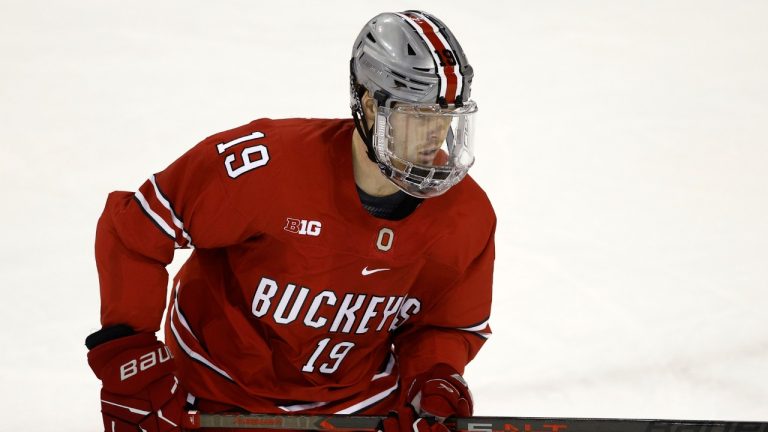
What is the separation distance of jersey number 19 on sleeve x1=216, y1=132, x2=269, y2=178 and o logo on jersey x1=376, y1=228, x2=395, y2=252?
0.92 feet

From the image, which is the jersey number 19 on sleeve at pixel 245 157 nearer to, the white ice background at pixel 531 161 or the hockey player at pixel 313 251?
the hockey player at pixel 313 251

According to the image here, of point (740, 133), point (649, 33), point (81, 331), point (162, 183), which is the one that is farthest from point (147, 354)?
point (649, 33)

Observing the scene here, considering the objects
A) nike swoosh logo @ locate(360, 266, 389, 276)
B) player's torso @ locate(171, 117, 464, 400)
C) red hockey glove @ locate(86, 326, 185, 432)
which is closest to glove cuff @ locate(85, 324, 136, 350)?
red hockey glove @ locate(86, 326, 185, 432)

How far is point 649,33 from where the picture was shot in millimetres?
5391

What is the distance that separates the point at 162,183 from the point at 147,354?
1.15 feet

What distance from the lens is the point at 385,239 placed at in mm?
2465

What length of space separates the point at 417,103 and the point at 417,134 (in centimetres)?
6

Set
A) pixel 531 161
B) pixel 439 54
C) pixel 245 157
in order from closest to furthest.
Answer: pixel 439 54 < pixel 245 157 < pixel 531 161

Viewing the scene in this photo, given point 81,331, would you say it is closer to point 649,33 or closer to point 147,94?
point 147,94

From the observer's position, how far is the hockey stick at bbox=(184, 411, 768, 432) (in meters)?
2.37

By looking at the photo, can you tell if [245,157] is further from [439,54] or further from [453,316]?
[453,316]

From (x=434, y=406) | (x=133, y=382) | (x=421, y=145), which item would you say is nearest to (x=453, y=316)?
(x=434, y=406)

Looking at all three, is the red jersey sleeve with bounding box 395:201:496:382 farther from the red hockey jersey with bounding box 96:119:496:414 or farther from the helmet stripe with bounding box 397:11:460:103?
the helmet stripe with bounding box 397:11:460:103

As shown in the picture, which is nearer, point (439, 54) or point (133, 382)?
point (439, 54)
